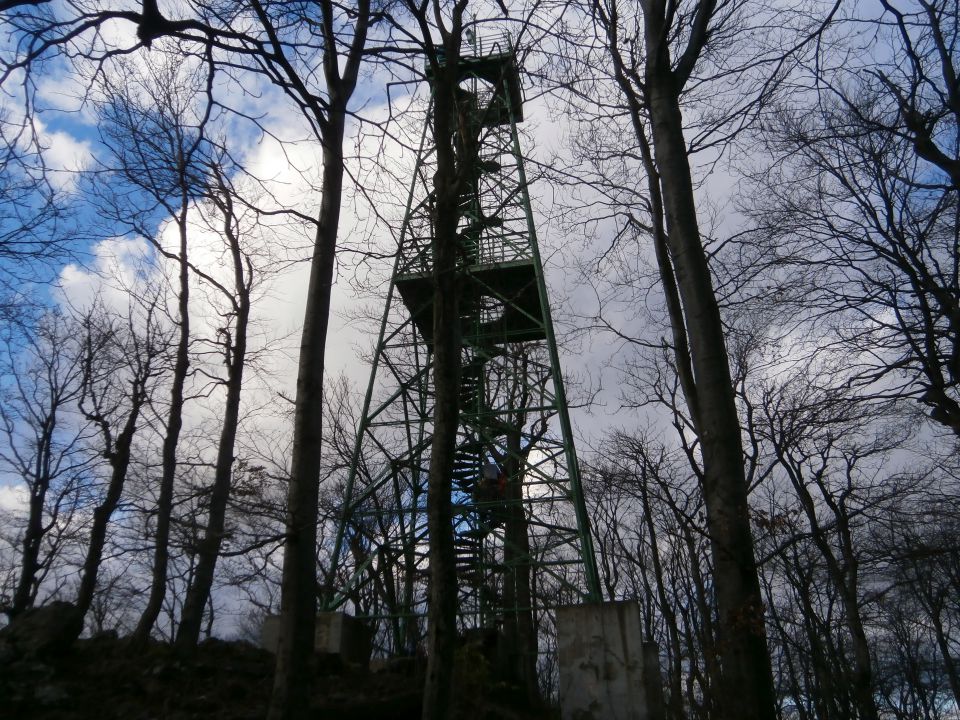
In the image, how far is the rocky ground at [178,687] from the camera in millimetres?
6504

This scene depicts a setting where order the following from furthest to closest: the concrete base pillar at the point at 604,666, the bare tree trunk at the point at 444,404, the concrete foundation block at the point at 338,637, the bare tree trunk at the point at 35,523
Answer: the bare tree trunk at the point at 35,523, the concrete foundation block at the point at 338,637, the concrete base pillar at the point at 604,666, the bare tree trunk at the point at 444,404

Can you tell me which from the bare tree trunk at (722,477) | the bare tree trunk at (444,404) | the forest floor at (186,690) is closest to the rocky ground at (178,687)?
the forest floor at (186,690)

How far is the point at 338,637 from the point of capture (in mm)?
8750

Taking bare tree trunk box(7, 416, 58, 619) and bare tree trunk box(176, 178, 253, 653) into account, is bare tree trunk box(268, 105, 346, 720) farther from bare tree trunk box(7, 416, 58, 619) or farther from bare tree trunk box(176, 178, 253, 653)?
bare tree trunk box(7, 416, 58, 619)

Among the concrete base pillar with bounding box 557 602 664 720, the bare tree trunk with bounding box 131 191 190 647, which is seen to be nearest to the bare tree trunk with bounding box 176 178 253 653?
the bare tree trunk with bounding box 131 191 190 647

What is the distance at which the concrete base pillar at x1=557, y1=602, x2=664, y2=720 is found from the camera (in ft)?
25.1

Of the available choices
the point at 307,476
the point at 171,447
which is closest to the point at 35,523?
the point at 171,447

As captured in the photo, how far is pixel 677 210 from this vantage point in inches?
208

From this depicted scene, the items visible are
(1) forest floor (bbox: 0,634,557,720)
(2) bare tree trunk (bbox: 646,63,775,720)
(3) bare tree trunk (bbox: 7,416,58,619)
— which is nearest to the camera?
(2) bare tree trunk (bbox: 646,63,775,720)

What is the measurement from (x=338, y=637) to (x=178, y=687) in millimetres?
2077

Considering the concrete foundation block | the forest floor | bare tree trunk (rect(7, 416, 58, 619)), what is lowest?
the forest floor

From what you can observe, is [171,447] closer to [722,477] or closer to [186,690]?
[186,690]

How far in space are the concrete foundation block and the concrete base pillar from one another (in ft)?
8.27

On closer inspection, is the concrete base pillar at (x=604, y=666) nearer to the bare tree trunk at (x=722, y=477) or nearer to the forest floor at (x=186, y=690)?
the forest floor at (x=186, y=690)
